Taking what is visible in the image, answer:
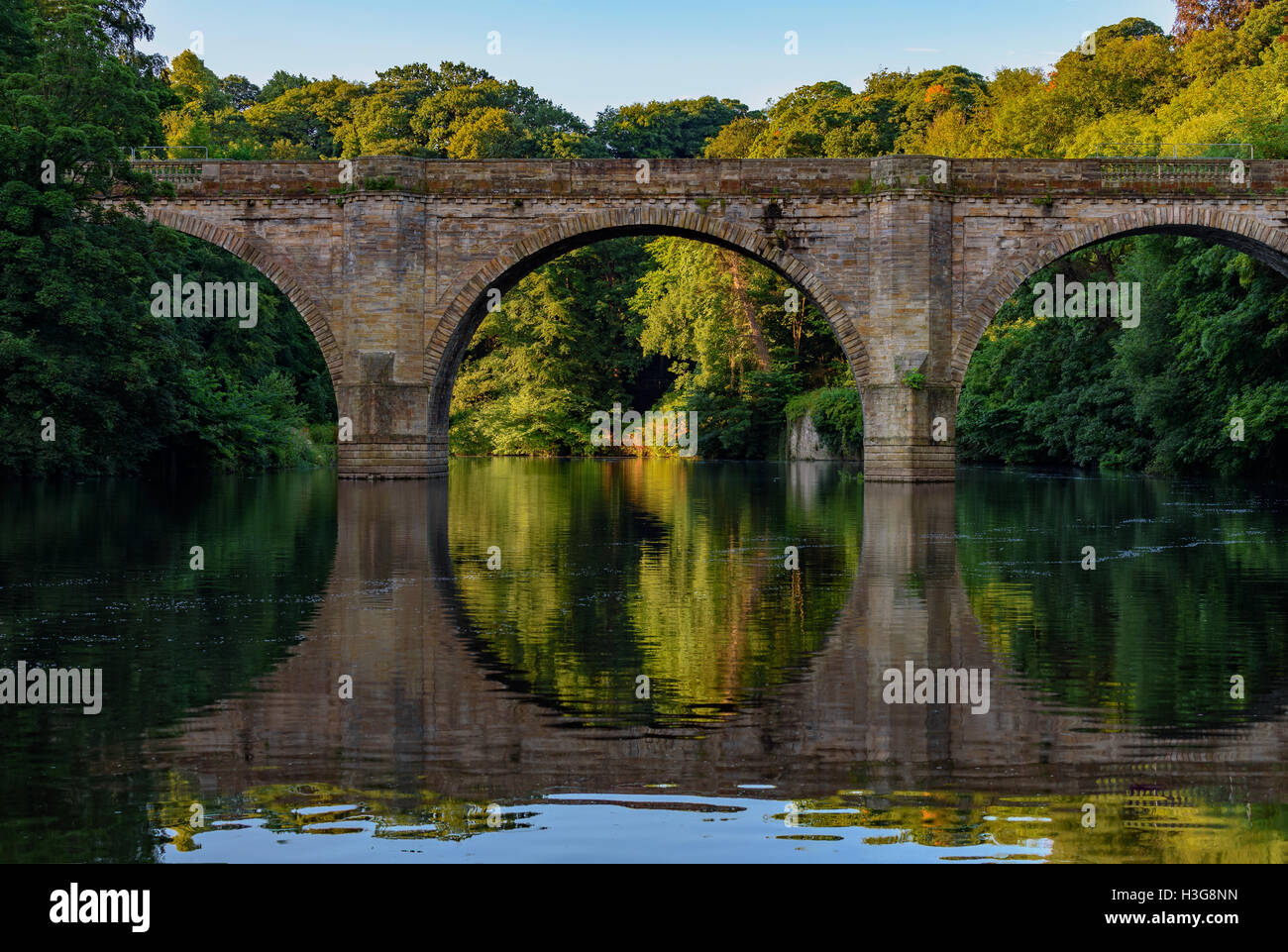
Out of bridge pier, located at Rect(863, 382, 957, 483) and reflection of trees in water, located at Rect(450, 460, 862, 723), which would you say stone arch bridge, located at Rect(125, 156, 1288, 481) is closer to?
bridge pier, located at Rect(863, 382, 957, 483)

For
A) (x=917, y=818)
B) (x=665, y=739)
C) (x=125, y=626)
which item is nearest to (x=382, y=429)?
(x=125, y=626)

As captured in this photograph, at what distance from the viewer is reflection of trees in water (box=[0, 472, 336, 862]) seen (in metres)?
5.27

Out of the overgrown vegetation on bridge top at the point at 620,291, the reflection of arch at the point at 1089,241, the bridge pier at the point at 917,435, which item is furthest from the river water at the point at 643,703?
the reflection of arch at the point at 1089,241

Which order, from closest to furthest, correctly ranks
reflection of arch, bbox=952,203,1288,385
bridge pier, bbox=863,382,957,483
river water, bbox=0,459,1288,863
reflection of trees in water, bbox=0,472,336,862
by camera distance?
river water, bbox=0,459,1288,863
reflection of trees in water, bbox=0,472,336,862
bridge pier, bbox=863,382,957,483
reflection of arch, bbox=952,203,1288,385

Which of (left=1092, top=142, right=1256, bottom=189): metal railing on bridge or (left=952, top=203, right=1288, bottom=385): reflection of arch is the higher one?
(left=1092, top=142, right=1256, bottom=189): metal railing on bridge

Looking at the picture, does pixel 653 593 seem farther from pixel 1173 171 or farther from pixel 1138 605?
pixel 1173 171

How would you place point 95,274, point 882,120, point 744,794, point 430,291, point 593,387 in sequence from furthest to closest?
point 882,120, point 593,387, point 430,291, point 95,274, point 744,794

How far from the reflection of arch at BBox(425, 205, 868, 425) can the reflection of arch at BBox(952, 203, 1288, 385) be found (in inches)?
88.3

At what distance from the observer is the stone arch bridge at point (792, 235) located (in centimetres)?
2986

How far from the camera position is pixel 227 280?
43531 millimetres

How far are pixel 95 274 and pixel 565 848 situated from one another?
79.8 feet

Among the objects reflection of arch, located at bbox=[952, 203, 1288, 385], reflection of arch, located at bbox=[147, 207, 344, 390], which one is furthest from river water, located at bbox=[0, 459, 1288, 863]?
reflection of arch, located at bbox=[147, 207, 344, 390]

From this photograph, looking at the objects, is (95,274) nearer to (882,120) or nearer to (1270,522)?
(1270,522)
